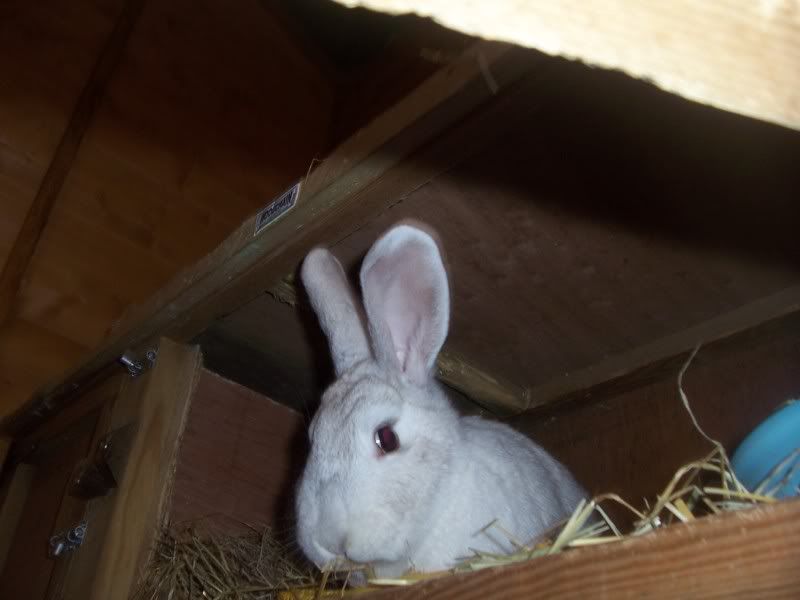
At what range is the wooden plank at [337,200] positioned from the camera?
4.88 ft

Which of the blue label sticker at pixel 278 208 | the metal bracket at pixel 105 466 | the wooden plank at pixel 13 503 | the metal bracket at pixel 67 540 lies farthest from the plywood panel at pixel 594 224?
the wooden plank at pixel 13 503

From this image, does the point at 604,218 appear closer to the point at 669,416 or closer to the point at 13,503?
the point at 669,416

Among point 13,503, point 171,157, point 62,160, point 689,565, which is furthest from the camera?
point 171,157

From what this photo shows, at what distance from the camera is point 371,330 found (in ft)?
7.02

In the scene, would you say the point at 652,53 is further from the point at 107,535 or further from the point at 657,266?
the point at 107,535

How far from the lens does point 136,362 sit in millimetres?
2439

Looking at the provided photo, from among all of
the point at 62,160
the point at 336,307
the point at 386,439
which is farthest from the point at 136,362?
the point at 62,160

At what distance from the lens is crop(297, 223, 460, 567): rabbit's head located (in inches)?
68.4

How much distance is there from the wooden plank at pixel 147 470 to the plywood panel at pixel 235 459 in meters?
0.13

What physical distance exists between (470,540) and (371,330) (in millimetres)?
612

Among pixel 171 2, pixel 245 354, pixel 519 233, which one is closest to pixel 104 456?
pixel 245 354

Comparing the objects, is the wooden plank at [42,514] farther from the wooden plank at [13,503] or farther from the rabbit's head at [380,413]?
the rabbit's head at [380,413]

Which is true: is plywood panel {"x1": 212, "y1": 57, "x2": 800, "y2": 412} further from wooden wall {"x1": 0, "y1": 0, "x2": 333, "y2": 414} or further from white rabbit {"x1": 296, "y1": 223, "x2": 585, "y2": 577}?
wooden wall {"x1": 0, "y1": 0, "x2": 333, "y2": 414}

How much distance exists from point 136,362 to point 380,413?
0.93 m
